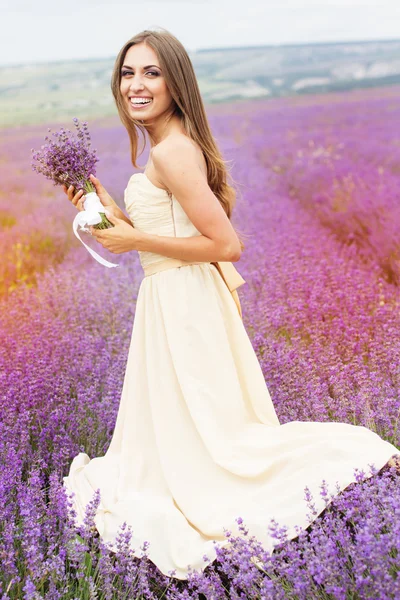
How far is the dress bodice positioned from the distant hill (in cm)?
1110

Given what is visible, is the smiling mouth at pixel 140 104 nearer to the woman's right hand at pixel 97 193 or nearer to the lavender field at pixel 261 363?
the woman's right hand at pixel 97 193

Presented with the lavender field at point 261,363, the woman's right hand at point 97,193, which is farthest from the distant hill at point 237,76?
the woman's right hand at point 97,193

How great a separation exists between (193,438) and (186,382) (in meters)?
0.15

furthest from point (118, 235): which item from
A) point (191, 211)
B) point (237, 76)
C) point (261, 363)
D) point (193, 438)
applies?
point (237, 76)

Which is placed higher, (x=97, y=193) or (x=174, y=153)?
(x=174, y=153)

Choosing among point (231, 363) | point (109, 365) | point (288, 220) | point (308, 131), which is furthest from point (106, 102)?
point (231, 363)

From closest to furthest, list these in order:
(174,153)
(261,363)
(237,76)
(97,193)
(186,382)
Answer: (174,153), (186,382), (97,193), (261,363), (237,76)

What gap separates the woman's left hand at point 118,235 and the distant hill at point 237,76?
439 inches

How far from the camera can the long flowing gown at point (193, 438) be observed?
5.88 feet

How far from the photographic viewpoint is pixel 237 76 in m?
14.8

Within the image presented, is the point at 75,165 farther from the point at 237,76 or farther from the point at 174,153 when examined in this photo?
the point at 237,76

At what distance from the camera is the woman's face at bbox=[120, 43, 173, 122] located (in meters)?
1.95

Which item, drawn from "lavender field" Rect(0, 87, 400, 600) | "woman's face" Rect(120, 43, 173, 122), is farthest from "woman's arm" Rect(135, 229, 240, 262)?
"lavender field" Rect(0, 87, 400, 600)

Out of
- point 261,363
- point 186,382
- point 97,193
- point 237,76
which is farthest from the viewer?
point 237,76
